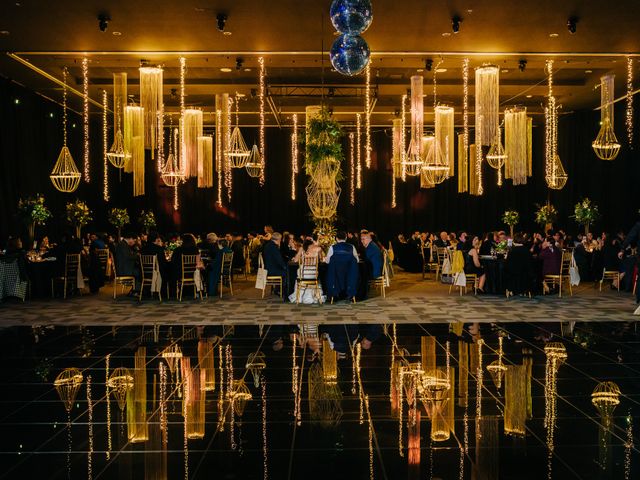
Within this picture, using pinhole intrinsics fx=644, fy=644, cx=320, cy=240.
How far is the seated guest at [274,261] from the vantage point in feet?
36.5

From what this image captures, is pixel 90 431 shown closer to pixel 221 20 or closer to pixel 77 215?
pixel 221 20

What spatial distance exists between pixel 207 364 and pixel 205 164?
34.0 ft

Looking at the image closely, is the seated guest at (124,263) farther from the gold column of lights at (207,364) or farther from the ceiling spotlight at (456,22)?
the ceiling spotlight at (456,22)

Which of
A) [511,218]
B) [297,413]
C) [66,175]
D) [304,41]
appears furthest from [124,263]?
[511,218]

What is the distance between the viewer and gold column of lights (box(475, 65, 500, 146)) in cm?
999

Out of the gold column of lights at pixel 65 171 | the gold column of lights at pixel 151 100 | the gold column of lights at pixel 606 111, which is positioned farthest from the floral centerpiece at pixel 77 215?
the gold column of lights at pixel 606 111

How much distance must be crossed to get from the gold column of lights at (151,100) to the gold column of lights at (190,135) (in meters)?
2.08

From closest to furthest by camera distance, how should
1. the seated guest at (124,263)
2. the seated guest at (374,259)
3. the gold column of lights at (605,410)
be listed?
the gold column of lights at (605,410), the seated guest at (374,259), the seated guest at (124,263)

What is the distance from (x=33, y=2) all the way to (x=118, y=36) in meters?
1.80

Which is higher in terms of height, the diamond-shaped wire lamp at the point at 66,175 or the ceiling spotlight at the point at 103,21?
the ceiling spotlight at the point at 103,21

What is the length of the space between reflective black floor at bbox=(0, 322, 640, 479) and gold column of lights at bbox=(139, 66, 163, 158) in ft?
→ 13.1

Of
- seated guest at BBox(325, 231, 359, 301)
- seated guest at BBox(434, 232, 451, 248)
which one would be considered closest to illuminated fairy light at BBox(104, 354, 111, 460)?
seated guest at BBox(325, 231, 359, 301)

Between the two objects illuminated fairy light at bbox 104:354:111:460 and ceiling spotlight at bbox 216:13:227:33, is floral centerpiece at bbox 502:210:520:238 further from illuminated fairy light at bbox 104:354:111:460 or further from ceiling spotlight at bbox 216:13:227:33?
illuminated fairy light at bbox 104:354:111:460

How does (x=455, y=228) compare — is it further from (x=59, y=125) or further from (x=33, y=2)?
(x=33, y=2)
